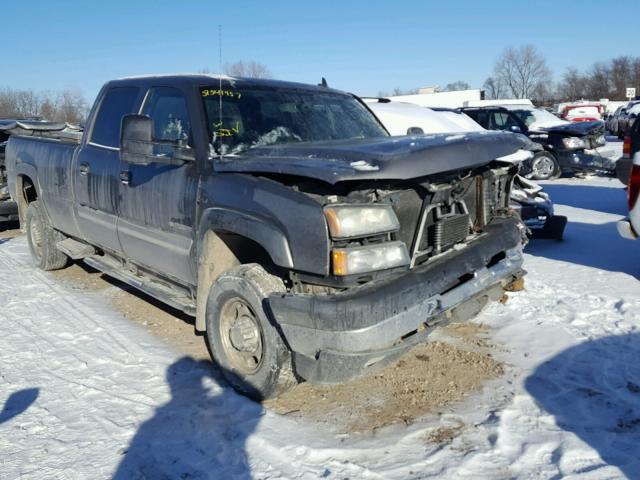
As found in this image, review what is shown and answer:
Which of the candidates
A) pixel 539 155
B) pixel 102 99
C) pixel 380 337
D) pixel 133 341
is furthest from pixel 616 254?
pixel 539 155

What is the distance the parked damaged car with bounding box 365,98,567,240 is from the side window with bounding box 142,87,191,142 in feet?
8.04

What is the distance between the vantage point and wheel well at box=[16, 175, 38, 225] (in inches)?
280

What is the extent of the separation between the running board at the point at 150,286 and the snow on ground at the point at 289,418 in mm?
429

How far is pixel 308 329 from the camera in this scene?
3.10 meters

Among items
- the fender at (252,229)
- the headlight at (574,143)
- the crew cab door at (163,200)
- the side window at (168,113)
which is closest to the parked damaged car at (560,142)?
the headlight at (574,143)

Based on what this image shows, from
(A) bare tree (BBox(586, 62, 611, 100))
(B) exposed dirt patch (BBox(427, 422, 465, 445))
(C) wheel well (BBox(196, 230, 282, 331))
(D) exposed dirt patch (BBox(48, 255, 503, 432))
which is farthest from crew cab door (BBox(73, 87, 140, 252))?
(A) bare tree (BBox(586, 62, 611, 100))

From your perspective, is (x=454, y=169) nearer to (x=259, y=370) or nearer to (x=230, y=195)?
(x=230, y=195)

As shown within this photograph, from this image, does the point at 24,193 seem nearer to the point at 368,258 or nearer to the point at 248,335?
the point at 248,335

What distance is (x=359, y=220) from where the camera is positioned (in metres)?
3.08

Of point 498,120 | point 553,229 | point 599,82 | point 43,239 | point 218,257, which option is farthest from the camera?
point 599,82

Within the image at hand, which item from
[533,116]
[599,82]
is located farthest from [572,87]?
[533,116]

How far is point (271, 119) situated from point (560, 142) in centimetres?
1119

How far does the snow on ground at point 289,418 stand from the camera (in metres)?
2.98

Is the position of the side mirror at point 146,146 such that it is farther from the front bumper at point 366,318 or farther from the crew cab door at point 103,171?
the front bumper at point 366,318
